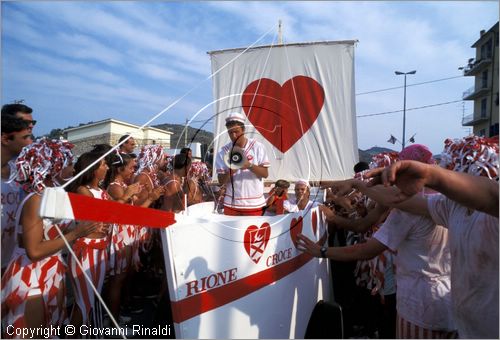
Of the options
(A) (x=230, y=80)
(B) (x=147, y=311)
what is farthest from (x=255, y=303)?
(A) (x=230, y=80)

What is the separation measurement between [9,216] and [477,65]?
51.9m

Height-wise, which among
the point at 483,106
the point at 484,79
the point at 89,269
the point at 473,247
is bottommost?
the point at 89,269

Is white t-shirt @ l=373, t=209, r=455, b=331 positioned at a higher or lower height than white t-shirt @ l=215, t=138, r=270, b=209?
lower

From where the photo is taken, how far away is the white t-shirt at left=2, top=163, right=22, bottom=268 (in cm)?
241

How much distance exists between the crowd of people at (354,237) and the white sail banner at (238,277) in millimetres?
292

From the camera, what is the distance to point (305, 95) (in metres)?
7.59

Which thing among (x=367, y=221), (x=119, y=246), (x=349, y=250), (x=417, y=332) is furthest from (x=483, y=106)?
(x=119, y=246)

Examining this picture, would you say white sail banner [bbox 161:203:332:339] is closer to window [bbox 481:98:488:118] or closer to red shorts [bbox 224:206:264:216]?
red shorts [bbox 224:206:264:216]

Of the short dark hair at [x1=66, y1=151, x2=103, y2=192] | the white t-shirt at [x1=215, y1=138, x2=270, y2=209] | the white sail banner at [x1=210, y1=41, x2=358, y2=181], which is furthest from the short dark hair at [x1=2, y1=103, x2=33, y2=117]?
the white sail banner at [x1=210, y1=41, x2=358, y2=181]

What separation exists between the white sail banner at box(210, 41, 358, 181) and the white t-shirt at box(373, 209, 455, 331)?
4799 mm

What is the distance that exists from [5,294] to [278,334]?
168cm

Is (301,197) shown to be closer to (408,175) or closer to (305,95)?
(408,175)

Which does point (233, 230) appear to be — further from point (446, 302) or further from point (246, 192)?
point (246, 192)

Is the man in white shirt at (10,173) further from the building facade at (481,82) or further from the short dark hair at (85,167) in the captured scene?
the building facade at (481,82)
